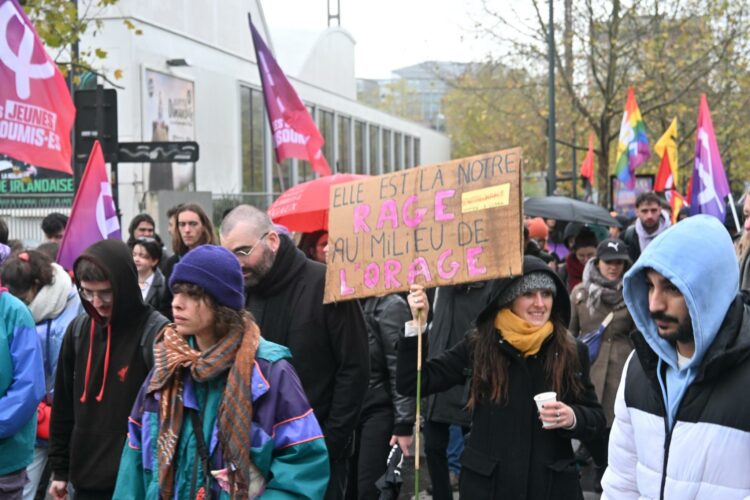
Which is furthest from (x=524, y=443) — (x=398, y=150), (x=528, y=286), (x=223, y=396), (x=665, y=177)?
(x=398, y=150)

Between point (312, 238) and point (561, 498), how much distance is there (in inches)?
119

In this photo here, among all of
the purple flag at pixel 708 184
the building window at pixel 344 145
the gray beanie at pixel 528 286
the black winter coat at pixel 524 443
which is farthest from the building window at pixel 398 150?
the black winter coat at pixel 524 443

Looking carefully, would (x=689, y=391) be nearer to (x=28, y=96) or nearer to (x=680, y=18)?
(x=28, y=96)

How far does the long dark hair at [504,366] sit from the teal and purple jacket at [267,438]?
124cm

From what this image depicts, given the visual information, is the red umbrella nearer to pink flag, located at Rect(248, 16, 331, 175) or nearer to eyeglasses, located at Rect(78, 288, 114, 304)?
pink flag, located at Rect(248, 16, 331, 175)

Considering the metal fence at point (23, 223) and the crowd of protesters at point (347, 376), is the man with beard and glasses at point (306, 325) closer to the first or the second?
the crowd of protesters at point (347, 376)

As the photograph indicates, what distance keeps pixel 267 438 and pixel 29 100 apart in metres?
4.72

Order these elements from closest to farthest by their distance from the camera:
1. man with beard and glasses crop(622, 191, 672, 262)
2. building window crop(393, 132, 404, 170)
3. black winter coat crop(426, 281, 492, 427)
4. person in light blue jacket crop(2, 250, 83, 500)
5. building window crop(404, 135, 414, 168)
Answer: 1. person in light blue jacket crop(2, 250, 83, 500)
2. black winter coat crop(426, 281, 492, 427)
3. man with beard and glasses crop(622, 191, 672, 262)
4. building window crop(393, 132, 404, 170)
5. building window crop(404, 135, 414, 168)

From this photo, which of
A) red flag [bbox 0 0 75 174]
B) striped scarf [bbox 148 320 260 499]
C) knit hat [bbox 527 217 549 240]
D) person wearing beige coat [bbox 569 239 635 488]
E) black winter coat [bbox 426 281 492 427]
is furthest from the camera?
knit hat [bbox 527 217 549 240]

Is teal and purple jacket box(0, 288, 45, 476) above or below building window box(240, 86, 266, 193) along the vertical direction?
below

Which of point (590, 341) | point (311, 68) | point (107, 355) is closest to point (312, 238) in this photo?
point (590, 341)

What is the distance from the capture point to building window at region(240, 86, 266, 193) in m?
34.0

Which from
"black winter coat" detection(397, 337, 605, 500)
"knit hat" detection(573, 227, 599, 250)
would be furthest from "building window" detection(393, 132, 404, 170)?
"black winter coat" detection(397, 337, 605, 500)

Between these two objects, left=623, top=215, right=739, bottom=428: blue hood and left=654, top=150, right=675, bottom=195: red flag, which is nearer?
left=623, top=215, right=739, bottom=428: blue hood
